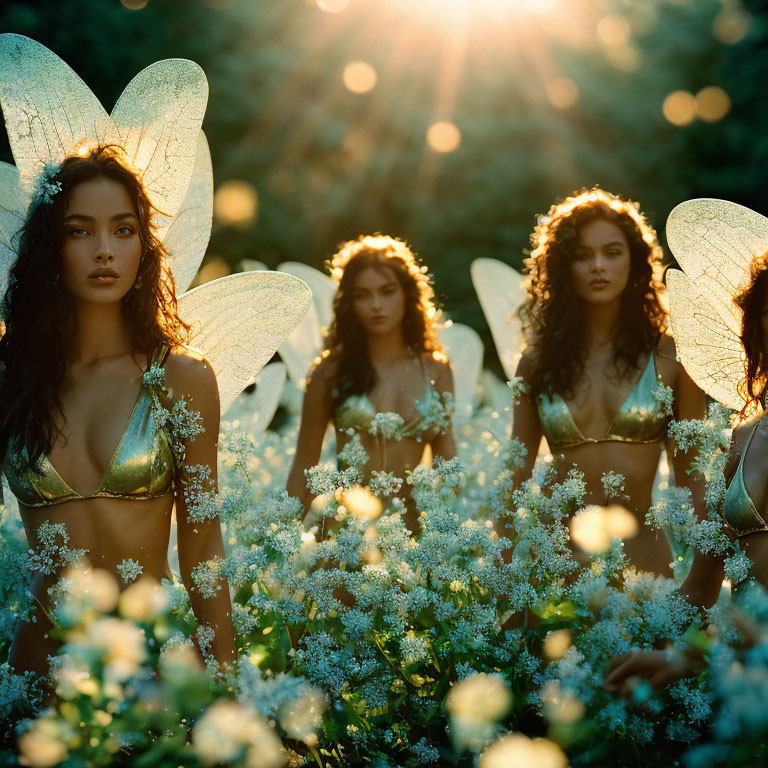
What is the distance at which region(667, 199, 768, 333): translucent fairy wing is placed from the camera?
245 cm

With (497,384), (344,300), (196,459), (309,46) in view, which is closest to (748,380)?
(196,459)

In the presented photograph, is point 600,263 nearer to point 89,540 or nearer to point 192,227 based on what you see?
point 192,227

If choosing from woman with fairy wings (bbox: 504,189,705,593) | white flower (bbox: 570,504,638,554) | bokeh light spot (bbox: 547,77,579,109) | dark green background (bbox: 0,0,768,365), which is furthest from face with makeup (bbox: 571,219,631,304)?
bokeh light spot (bbox: 547,77,579,109)

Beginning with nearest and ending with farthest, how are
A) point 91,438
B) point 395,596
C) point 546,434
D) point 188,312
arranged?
point 395,596 < point 91,438 < point 188,312 < point 546,434

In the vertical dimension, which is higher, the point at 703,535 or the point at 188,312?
the point at 188,312

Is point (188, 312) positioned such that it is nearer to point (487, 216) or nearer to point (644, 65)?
point (487, 216)

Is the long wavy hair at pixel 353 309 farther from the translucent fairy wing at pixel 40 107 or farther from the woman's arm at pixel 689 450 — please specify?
the translucent fairy wing at pixel 40 107

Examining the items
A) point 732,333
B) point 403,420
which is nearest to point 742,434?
point 732,333

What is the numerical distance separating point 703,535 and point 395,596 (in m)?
0.67

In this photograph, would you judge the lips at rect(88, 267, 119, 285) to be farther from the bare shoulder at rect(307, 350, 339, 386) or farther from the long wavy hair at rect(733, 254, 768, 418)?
the bare shoulder at rect(307, 350, 339, 386)

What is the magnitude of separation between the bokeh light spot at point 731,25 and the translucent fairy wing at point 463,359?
7.71 meters

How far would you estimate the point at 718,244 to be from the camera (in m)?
2.49

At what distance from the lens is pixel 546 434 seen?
3.51 metres

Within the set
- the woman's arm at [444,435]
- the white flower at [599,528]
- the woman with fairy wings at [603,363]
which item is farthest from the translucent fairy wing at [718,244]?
the woman's arm at [444,435]
